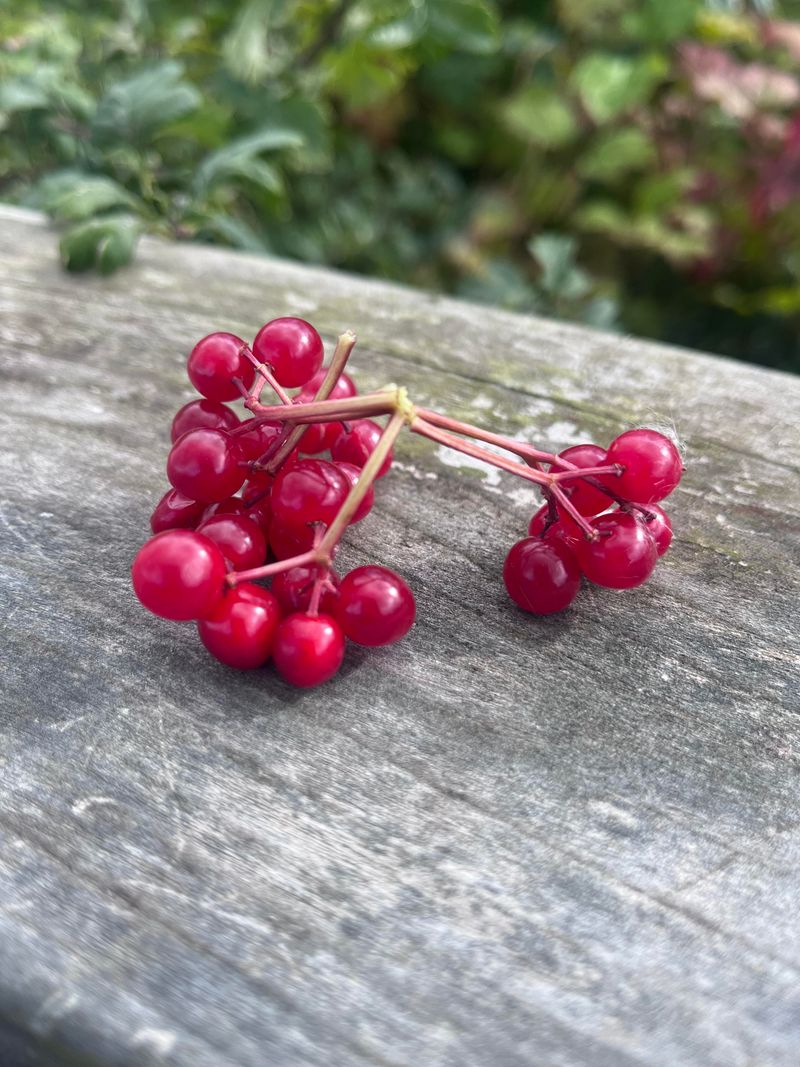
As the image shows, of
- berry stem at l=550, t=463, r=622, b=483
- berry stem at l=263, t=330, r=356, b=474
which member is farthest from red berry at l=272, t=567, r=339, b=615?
berry stem at l=550, t=463, r=622, b=483

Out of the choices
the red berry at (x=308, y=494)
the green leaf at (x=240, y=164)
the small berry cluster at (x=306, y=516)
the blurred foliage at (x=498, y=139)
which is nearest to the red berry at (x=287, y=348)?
the small berry cluster at (x=306, y=516)

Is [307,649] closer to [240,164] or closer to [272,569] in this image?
[272,569]

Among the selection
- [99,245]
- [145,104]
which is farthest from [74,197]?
[145,104]

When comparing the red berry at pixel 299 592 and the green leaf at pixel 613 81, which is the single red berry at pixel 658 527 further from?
the green leaf at pixel 613 81

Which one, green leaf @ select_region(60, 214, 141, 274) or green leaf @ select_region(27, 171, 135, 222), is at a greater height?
green leaf @ select_region(27, 171, 135, 222)

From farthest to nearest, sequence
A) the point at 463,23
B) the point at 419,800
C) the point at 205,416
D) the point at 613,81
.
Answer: the point at 613,81, the point at 463,23, the point at 205,416, the point at 419,800

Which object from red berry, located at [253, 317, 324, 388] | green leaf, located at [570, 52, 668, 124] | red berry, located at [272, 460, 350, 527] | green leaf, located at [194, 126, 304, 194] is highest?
green leaf, located at [570, 52, 668, 124]

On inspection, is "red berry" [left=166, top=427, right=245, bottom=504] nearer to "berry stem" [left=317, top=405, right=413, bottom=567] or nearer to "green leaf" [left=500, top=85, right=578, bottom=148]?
"berry stem" [left=317, top=405, right=413, bottom=567]
